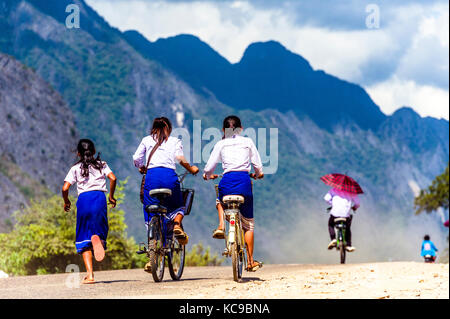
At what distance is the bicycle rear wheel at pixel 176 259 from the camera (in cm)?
1111

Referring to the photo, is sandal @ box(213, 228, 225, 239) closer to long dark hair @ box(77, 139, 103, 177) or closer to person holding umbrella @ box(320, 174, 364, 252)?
long dark hair @ box(77, 139, 103, 177)

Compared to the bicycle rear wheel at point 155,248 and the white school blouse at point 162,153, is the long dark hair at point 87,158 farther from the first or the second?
the bicycle rear wheel at point 155,248

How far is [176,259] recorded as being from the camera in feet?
38.7

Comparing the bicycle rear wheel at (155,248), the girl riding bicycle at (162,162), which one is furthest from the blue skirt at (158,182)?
the bicycle rear wheel at (155,248)

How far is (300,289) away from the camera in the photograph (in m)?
9.94

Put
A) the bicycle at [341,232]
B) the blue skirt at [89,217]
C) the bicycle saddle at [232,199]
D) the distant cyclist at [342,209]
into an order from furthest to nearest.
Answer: the distant cyclist at [342,209] < the bicycle at [341,232] < the blue skirt at [89,217] < the bicycle saddle at [232,199]

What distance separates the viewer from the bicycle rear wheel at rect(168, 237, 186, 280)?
1111 cm

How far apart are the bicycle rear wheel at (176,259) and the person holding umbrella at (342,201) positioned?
705cm

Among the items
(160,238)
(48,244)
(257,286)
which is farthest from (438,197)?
(160,238)

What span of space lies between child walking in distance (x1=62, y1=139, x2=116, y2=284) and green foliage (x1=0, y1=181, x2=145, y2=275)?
6.56 m

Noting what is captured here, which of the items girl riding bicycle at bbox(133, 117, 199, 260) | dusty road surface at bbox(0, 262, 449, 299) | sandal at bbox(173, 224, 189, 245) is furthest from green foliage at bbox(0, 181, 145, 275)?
girl riding bicycle at bbox(133, 117, 199, 260)

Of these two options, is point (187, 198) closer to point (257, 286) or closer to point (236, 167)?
point (236, 167)

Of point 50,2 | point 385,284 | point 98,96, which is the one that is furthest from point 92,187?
point 50,2
